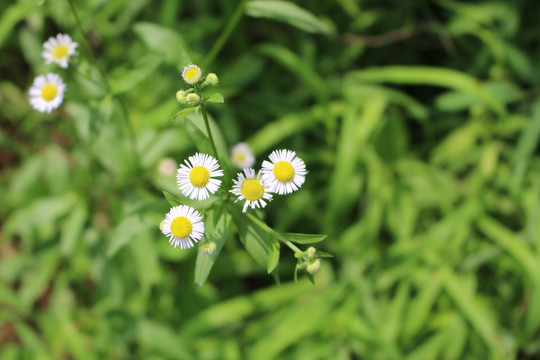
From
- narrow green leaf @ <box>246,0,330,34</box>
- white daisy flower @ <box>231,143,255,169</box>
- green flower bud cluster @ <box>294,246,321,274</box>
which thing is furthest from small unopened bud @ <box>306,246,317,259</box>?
narrow green leaf @ <box>246,0,330,34</box>

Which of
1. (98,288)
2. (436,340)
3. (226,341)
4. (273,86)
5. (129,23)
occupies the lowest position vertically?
(436,340)

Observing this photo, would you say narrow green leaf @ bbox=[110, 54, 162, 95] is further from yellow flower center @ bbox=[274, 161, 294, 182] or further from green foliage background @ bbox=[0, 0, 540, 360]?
yellow flower center @ bbox=[274, 161, 294, 182]

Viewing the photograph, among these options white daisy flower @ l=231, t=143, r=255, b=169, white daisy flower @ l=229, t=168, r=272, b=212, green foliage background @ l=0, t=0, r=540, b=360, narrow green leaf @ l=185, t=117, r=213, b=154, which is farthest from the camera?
green foliage background @ l=0, t=0, r=540, b=360

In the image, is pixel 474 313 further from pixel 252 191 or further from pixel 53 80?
pixel 53 80

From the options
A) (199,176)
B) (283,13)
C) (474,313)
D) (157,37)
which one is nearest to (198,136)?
(199,176)

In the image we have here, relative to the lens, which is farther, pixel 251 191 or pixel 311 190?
pixel 311 190

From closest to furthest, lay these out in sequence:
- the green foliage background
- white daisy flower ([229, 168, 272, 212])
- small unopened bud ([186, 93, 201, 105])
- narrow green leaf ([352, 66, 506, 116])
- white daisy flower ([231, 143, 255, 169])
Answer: small unopened bud ([186, 93, 201, 105]), white daisy flower ([229, 168, 272, 212]), white daisy flower ([231, 143, 255, 169]), the green foliage background, narrow green leaf ([352, 66, 506, 116])

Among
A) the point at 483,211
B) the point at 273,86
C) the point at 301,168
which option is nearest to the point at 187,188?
the point at 301,168

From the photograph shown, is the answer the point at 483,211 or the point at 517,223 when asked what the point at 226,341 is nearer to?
the point at 483,211
